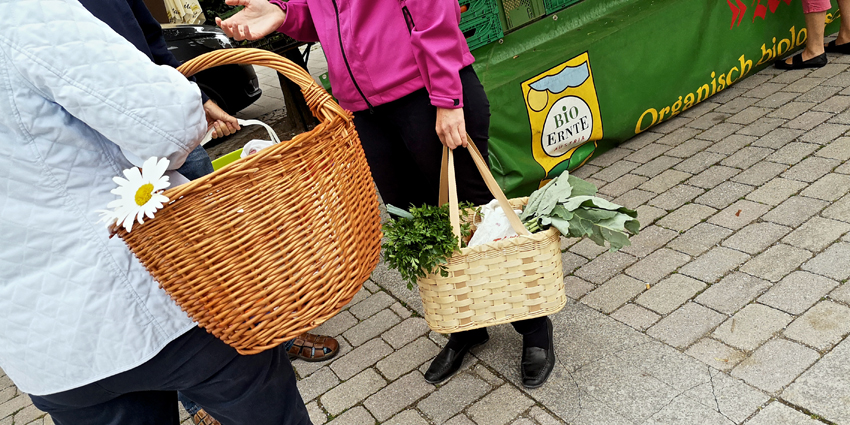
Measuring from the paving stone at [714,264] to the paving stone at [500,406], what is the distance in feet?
3.63

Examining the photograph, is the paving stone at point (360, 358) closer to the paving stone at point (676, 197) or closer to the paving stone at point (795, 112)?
the paving stone at point (676, 197)

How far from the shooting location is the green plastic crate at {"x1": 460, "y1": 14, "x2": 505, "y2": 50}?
4270 millimetres

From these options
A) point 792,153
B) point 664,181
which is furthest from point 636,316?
point 792,153

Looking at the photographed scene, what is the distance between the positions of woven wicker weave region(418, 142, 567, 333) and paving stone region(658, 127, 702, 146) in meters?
2.70

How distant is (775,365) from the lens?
2.43 m

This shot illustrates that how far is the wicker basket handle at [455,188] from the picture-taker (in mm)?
2199

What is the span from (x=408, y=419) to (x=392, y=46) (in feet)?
4.81

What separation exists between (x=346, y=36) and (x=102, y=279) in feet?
4.01

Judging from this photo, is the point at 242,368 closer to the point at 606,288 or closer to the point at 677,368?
the point at 677,368

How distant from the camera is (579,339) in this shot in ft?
9.28

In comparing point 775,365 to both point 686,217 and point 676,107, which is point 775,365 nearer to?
point 686,217

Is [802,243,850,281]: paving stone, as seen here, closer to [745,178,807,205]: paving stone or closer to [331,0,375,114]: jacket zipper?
[745,178,807,205]: paving stone

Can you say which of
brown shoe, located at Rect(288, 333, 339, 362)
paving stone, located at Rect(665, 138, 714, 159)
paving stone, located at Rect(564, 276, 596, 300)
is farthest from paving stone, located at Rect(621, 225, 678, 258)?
brown shoe, located at Rect(288, 333, 339, 362)

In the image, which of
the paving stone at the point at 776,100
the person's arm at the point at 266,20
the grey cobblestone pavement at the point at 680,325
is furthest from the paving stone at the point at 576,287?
the paving stone at the point at 776,100
